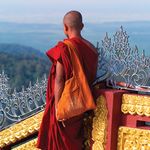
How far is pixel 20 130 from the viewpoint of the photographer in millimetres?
5406

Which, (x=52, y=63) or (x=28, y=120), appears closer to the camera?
(x=52, y=63)

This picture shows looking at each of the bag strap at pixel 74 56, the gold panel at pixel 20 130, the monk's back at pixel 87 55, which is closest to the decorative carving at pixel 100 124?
the monk's back at pixel 87 55

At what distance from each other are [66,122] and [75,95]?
261 mm

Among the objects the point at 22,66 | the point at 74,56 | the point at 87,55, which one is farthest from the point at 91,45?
the point at 22,66

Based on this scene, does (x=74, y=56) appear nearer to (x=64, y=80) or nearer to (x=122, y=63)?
(x=64, y=80)

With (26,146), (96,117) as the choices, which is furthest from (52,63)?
(26,146)

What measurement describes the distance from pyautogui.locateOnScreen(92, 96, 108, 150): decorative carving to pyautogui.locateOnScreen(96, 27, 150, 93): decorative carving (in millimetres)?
243

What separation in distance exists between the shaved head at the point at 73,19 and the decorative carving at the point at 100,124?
642mm

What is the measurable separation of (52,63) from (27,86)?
31.3 inches

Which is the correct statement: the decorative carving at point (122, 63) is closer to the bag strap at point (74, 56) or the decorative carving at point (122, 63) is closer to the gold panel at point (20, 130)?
the bag strap at point (74, 56)

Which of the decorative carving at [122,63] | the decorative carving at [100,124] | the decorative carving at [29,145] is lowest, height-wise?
the decorative carving at [29,145]

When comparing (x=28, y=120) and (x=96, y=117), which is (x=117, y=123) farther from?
(x=28, y=120)

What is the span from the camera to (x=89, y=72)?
4.85 metres

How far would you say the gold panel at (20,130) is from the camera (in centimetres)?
529
